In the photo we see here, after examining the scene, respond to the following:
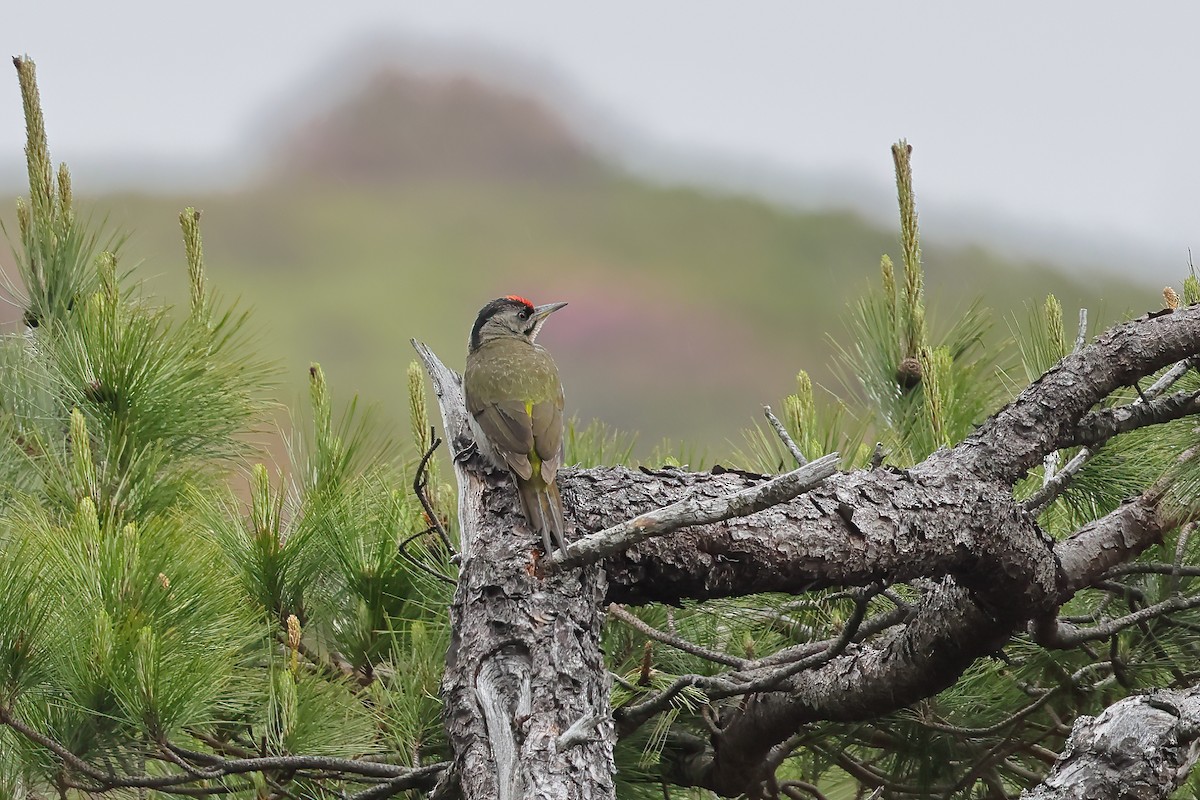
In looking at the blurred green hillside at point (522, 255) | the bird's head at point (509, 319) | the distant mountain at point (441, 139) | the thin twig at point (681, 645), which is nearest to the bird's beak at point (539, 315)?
the bird's head at point (509, 319)

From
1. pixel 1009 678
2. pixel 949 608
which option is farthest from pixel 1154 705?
pixel 1009 678

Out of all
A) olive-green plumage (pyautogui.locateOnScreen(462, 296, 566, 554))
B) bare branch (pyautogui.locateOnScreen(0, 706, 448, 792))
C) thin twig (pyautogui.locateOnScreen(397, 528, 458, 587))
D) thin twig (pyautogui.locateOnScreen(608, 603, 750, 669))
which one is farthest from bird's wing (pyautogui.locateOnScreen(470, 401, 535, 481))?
bare branch (pyautogui.locateOnScreen(0, 706, 448, 792))

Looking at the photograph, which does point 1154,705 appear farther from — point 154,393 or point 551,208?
point 551,208

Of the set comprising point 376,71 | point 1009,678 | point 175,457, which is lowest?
point 1009,678

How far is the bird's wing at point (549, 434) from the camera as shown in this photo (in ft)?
5.13

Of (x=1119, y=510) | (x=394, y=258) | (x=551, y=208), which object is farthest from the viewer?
(x=551, y=208)

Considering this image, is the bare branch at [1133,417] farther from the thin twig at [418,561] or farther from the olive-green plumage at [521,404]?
the thin twig at [418,561]

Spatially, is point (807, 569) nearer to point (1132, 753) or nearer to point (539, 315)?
point (1132, 753)

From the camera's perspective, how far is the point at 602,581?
1.45m

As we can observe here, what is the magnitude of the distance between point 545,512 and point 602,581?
10 centimetres

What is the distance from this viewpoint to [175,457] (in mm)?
2373

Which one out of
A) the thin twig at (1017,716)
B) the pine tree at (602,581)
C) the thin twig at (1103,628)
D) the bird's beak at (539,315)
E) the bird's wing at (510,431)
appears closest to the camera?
the pine tree at (602,581)

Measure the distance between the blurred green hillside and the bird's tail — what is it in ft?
78.4

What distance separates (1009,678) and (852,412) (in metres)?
0.53
